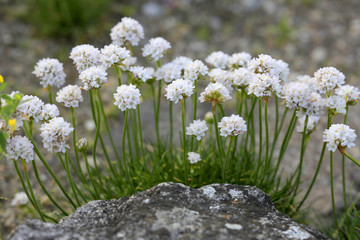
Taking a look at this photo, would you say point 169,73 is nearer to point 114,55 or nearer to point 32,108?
point 114,55

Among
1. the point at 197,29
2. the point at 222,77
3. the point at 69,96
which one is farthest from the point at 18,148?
the point at 197,29

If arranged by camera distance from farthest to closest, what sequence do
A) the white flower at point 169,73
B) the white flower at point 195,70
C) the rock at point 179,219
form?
the white flower at point 169,73 → the white flower at point 195,70 → the rock at point 179,219

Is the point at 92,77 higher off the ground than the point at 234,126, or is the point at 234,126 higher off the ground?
the point at 92,77

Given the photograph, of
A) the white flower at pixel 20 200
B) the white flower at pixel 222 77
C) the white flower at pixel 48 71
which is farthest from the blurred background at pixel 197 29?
the white flower at pixel 222 77

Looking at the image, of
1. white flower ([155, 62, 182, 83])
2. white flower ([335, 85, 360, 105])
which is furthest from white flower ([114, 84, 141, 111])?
white flower ([335, 85, 360, 105])

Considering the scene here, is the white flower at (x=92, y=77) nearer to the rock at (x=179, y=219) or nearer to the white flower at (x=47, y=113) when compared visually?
the white flower at (x=47, y=113)
